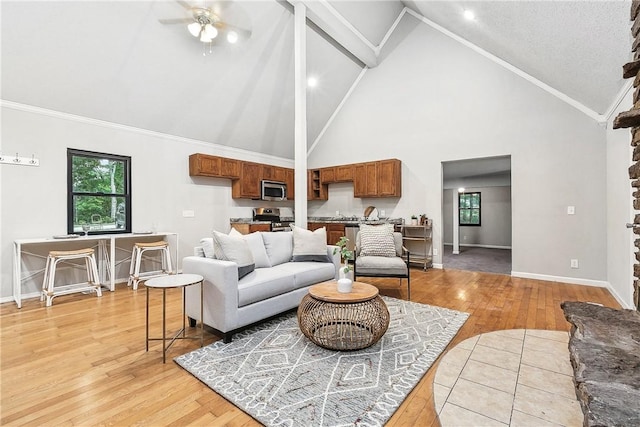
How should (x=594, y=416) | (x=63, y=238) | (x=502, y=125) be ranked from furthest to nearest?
(x=502, y=125) → (x=63, y=238) → (x=594, y=416)

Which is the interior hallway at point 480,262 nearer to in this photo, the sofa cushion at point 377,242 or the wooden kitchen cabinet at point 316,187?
the sofa cushion at point 377,242

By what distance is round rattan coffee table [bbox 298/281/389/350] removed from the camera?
2367 millimetres

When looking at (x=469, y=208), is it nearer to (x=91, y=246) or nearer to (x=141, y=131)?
(x=141, y=131)

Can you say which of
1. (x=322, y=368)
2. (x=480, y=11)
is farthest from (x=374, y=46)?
(x=322, y=368)

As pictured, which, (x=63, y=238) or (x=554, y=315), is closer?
(x=554, y=315)

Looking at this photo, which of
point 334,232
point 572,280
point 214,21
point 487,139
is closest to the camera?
point 214,21

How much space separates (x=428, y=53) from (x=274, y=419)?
20.9 ft

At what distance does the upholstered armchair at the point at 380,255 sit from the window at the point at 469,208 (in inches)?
248

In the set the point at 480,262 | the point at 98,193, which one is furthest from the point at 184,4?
the point at 480,262

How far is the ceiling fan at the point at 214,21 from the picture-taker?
12.1ft

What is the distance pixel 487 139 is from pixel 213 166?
5.15 m

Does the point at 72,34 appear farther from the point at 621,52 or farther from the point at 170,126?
the point at 621,52

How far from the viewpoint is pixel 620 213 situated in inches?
140

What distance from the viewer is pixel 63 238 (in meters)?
3.93
